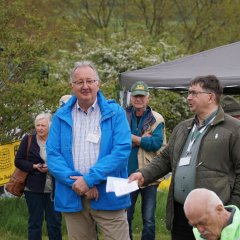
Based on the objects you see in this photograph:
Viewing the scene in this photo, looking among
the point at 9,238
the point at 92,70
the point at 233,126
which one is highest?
the point at 92,70

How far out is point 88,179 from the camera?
5012mm

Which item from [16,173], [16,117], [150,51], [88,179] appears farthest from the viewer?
[150,51]

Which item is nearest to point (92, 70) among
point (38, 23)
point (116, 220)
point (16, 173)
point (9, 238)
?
point (116, 220)

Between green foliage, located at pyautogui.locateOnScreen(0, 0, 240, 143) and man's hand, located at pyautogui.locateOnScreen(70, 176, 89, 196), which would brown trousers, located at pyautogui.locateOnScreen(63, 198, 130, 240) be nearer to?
man's hand, located at pyautogui.locateOnScreen(70, 176, 89, 196)

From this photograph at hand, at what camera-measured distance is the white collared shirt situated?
5.15 meters

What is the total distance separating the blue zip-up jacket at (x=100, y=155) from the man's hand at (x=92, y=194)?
0.13 ft

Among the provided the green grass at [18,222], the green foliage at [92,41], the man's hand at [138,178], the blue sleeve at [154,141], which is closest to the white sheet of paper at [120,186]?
the man's hand at [138,178]

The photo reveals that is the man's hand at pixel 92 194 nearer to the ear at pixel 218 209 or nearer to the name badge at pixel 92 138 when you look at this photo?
the name badge at pixel 92 138

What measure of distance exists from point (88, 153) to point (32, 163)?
1819 mm

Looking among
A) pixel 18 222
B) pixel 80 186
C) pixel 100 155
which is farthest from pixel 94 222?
→ pixel 18 222

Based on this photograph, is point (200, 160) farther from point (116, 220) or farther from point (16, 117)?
point (16, 117)

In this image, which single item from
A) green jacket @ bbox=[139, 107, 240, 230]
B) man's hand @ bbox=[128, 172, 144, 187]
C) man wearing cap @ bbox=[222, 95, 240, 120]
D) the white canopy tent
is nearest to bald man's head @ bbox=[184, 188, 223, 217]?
green jacket @ bbox=[139, 107, 240, 230]

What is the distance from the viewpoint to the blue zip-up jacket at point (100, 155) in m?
5.10

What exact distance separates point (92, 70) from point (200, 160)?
1149mm
